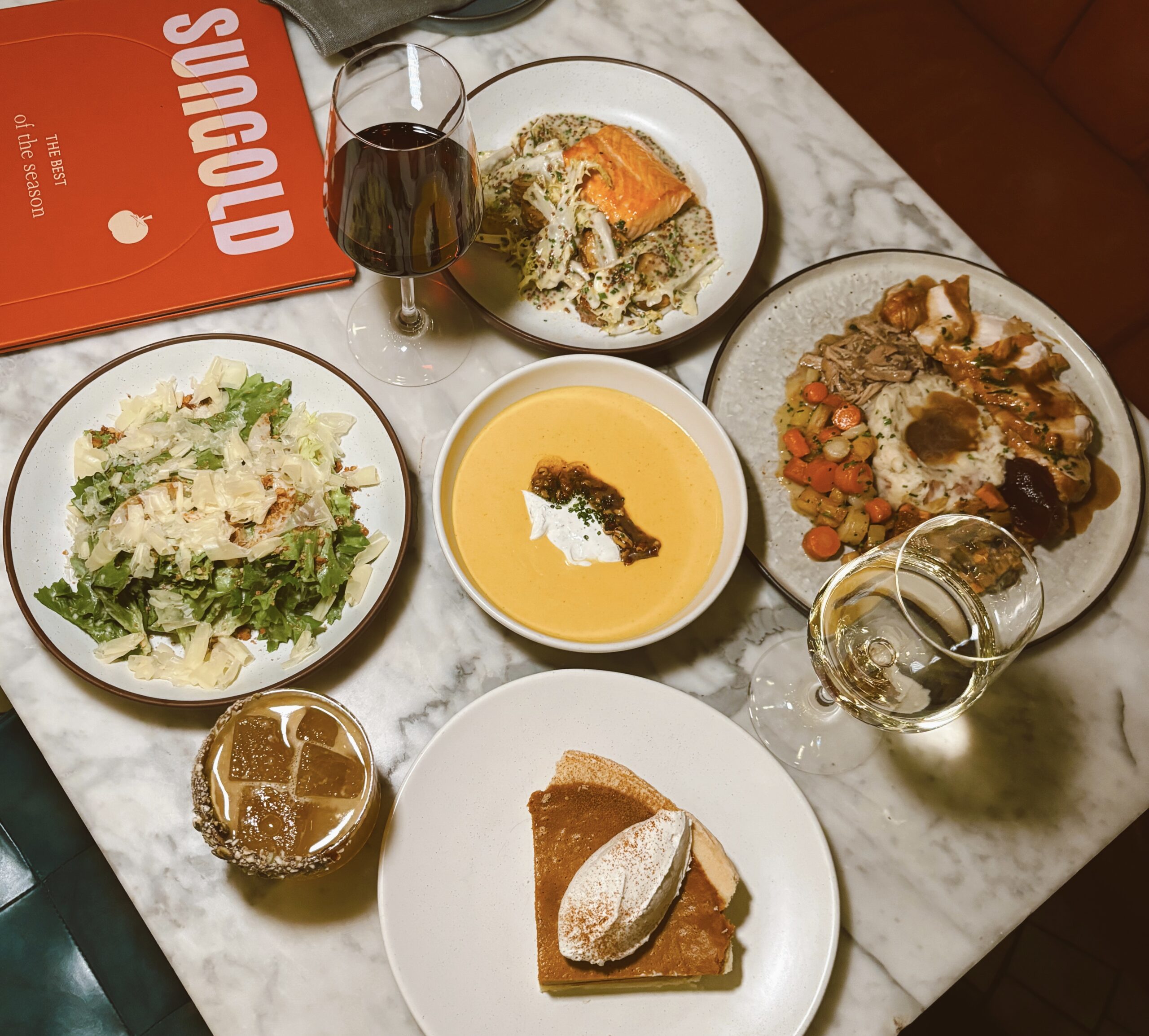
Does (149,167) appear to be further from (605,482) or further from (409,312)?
(605,482)

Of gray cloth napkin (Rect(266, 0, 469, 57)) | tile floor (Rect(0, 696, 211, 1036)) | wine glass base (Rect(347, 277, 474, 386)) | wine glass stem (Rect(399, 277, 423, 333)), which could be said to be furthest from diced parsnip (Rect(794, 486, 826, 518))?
tile floor (Rect(0, 696, 211, 1036))

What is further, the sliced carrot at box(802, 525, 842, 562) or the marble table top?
the sliced carrot at box(802, 525, 842, 562)

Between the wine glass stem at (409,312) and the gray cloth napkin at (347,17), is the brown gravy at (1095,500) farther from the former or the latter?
the gray cloth napkin at (347,17)

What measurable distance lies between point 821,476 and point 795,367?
0.24 meters

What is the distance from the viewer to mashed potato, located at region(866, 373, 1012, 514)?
1.68 meters

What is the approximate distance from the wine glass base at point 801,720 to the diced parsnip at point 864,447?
1.24 ft

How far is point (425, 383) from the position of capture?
69.1 inches

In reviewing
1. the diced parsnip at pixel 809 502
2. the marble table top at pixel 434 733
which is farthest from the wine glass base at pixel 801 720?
the diced parsnip at pixel 809 502

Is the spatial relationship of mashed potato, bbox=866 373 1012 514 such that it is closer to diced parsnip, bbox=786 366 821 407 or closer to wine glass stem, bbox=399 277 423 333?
diced parsnip, bbox=786 366 821 407

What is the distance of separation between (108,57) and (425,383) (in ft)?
3.14

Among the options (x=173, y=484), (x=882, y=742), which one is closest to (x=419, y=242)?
(x=173, y=484)

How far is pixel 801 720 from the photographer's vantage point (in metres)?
1.64

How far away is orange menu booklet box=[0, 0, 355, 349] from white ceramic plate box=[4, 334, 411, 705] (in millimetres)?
171

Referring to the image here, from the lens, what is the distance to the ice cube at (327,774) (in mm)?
1345
